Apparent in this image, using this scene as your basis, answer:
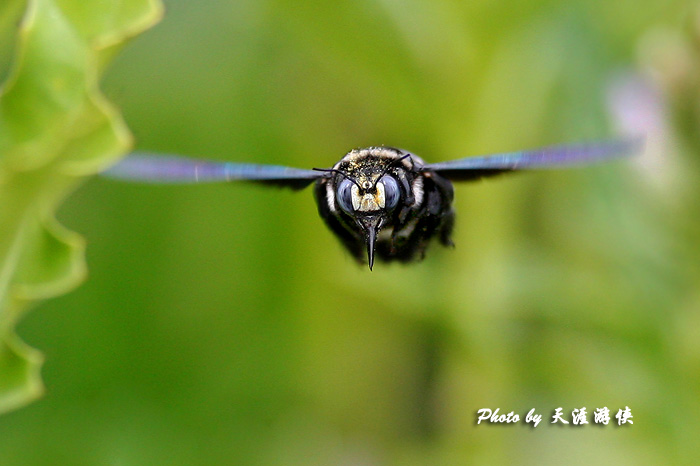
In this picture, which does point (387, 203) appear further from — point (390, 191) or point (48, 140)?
point (48, 140)

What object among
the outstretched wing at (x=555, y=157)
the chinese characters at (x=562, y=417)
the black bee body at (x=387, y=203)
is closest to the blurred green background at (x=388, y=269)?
the chinese characters at (x=562, y=417)

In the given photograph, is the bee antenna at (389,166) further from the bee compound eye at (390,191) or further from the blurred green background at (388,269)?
the blurred green background at (388,269)

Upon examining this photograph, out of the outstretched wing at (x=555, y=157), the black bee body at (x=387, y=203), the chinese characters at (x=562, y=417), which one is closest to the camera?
the outstretched wing at (x=555, y=157)

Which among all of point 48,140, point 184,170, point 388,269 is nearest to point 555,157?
point 184,170

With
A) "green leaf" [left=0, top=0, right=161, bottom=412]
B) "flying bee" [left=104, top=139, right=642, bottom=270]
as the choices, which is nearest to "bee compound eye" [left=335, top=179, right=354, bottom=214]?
"flying bee" [left=104, top=139, right=642, bottom=270]

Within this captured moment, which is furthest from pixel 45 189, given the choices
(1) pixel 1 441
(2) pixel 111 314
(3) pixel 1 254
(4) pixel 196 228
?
(4) pixel 196 228

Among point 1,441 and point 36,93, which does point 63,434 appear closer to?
point 1,441
